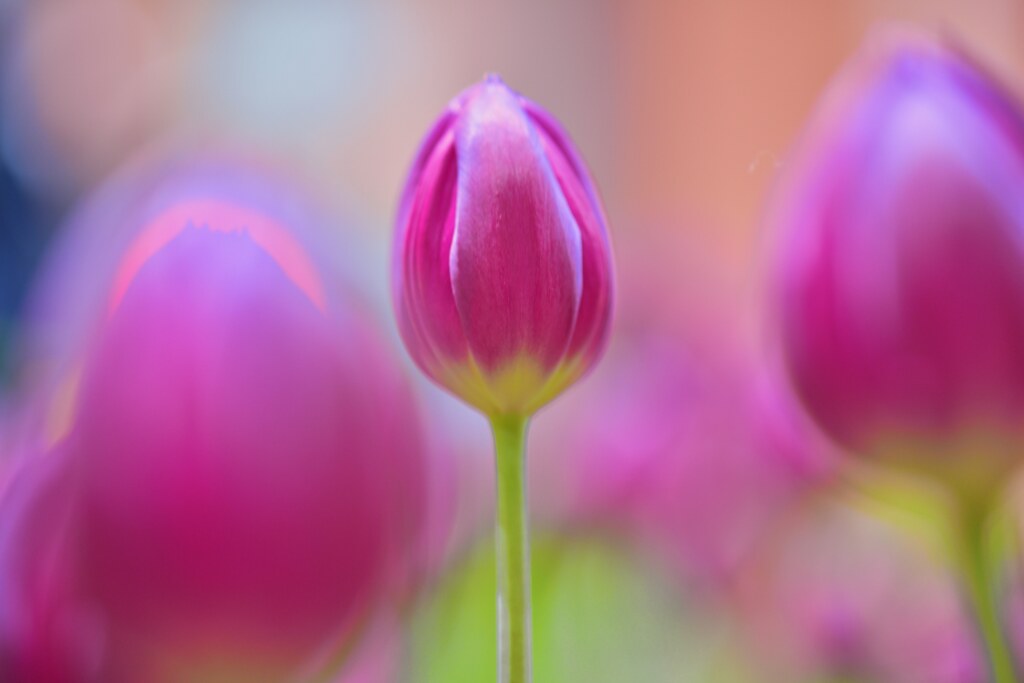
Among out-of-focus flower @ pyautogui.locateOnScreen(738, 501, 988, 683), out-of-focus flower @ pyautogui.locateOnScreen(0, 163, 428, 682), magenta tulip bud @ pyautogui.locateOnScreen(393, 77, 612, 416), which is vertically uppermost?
magenta tulip bud @ pyautogui.locateOnScreen(393, 77, 612, 416)

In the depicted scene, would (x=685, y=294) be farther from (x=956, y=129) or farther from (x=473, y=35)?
(x=473, y=35)

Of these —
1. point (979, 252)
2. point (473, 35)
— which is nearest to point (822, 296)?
point (979, 252)

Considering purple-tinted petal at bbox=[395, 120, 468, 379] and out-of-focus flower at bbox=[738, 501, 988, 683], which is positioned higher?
purple-tinted petal at bbox=[395, 120, 468, 379]

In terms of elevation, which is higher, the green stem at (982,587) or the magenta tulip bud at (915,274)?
the magenta tulip bud at (915,274)

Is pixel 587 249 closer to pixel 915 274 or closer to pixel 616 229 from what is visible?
pixel 915 274

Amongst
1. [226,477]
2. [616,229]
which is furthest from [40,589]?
[616,229]
